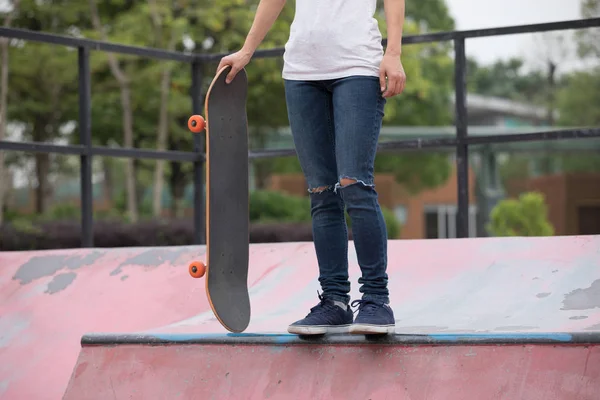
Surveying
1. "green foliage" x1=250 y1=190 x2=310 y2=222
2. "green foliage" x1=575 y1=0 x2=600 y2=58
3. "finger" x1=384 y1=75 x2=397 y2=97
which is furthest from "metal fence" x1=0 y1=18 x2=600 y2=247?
"green foliage" x1=575 y1=0 x2=600 y2=58

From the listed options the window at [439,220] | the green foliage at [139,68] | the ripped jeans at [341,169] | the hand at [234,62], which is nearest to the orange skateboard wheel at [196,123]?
the hand at [234,62]

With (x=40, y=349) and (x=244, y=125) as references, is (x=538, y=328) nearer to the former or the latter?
(x=244, y=125)

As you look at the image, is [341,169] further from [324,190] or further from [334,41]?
[334,41]

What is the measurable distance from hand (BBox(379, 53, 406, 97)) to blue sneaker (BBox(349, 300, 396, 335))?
0.72m

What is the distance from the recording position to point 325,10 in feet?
10.4

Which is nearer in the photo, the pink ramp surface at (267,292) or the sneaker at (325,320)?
the sneaker at (325,320)

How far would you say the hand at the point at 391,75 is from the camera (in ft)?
10.0

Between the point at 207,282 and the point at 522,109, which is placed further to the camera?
the point at 522,109

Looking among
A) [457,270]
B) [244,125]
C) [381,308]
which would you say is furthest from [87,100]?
[381,308]

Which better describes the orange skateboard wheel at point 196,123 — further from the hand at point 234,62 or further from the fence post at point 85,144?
the fence post at point 85,144

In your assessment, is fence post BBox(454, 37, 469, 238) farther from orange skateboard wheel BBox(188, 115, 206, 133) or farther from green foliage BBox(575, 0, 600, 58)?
green foliage BBox(575, 0, 600, 58)

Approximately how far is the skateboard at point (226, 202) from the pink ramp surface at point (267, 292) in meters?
0.27

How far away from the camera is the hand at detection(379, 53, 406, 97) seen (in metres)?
3.05

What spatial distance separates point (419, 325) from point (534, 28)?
2.36 meters
